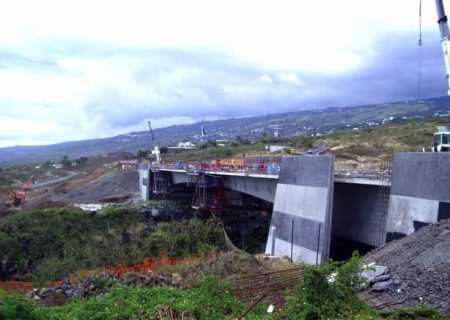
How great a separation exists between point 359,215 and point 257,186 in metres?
10.5

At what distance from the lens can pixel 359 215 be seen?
28.2m

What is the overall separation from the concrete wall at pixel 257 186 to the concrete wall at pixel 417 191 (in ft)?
39.1

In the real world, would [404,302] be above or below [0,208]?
above

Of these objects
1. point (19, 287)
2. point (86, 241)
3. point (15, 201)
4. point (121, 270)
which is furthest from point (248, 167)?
point (15, 201)

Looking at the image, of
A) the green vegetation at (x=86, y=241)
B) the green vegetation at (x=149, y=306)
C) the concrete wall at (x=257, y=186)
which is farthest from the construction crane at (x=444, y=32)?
the green vegetation at (x=149, y=306)

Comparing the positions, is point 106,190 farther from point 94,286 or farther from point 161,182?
point 94,286

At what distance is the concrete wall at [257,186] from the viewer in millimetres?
35062


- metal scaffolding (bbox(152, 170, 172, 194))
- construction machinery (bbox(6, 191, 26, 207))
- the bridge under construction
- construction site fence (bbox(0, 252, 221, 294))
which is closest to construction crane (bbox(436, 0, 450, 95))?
the bridge under construction

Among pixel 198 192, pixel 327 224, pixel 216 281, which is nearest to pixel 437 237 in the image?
pixel 327 224

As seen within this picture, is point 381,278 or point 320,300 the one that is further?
point 381,278

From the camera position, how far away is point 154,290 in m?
15.9

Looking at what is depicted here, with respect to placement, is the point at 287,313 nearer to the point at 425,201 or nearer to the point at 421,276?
the point at 421,276

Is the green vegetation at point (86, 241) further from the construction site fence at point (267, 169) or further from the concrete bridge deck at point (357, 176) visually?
the concrete bridge deck at point (357, 176)

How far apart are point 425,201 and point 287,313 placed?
11.6m
